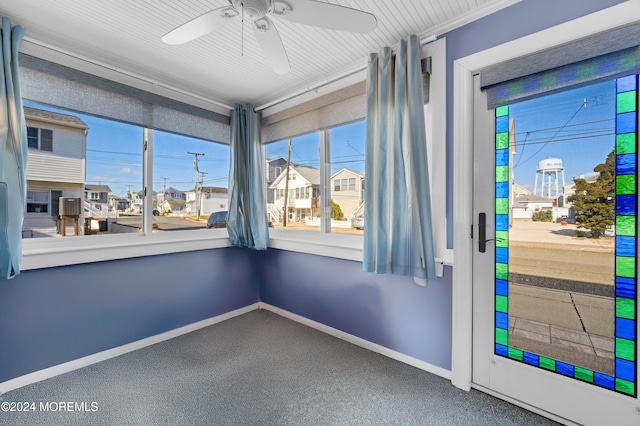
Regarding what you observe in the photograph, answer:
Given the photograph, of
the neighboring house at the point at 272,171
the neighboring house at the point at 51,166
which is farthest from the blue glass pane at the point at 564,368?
the neighboring house at the point at 51,166

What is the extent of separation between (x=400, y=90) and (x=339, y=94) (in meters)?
0.68

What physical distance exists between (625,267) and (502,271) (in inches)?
20.9

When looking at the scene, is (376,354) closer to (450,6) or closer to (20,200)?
(450,6)

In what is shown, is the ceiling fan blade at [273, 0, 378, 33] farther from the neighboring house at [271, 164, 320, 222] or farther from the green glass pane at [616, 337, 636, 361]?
the green glass pane at [616, 337, 636, 361]

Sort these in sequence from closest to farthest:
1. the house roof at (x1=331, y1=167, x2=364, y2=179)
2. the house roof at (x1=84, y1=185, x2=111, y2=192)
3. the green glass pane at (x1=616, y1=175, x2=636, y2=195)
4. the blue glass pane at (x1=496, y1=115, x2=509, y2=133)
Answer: the green glass pane at (x1=616, y1=175, x2=636, y2=195)
the blue glass pane at (x1=496, y1=115, x2=509, y2=133)
the house roof at (x1=84, y1=185, x2=111, y2=192)
the house roof at (x1=331, y1=167, x2=364, y2=179)

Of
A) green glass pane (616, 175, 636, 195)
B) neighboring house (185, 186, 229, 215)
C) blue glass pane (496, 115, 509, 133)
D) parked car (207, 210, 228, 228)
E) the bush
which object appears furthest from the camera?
parked car (207, 210, 228, 228)

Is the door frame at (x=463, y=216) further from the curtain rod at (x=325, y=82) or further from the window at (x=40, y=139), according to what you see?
the window at (x=40, y=139)

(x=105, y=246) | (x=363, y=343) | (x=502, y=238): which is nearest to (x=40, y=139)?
(x=105, y=246)

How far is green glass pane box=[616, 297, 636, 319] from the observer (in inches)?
55.7

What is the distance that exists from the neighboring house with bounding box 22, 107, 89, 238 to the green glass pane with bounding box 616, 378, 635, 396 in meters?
3.57

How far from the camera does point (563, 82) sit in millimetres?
1525

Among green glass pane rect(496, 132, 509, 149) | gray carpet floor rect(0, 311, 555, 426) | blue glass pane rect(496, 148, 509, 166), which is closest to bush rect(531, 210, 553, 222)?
blue glass pane rect(496, 148, 509, 166)

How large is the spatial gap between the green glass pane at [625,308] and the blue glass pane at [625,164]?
627 mm

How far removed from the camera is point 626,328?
1.44 metres
